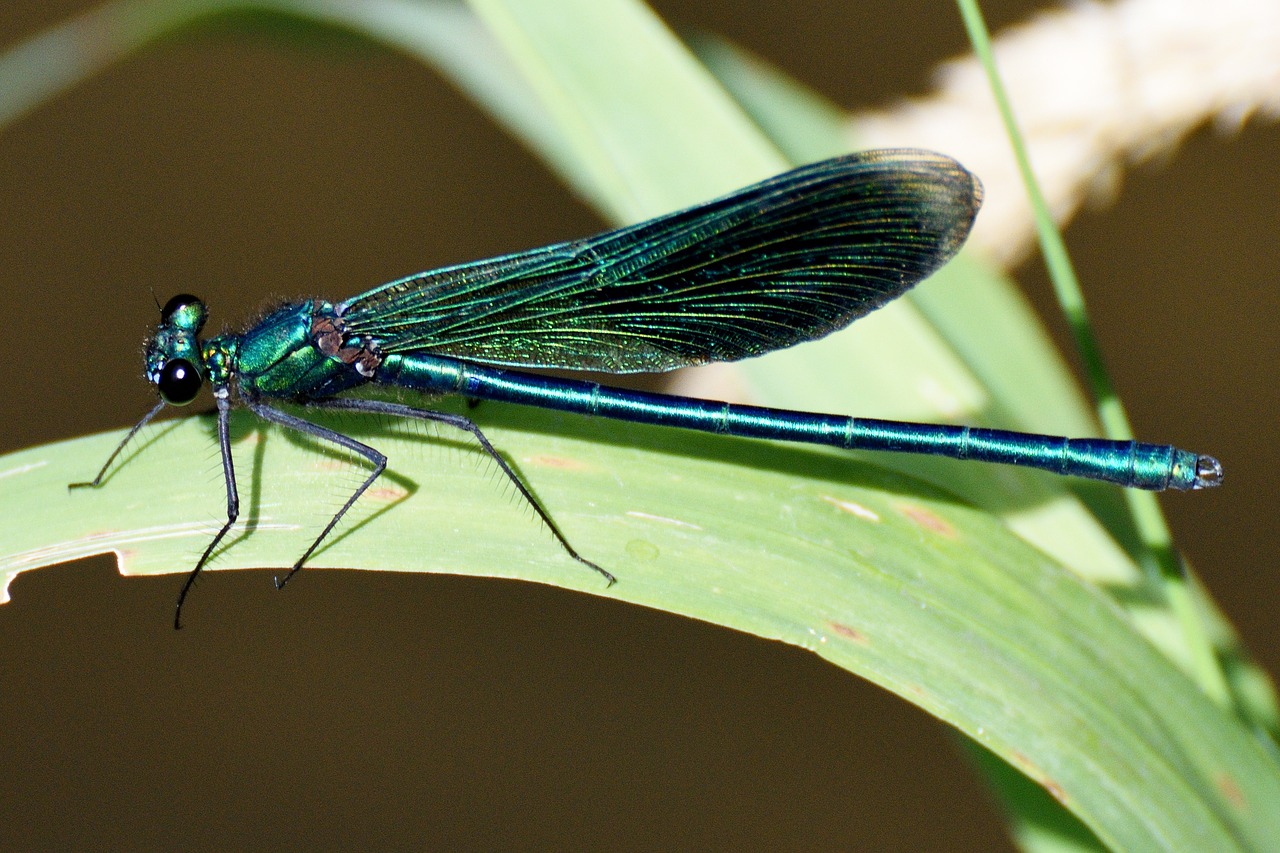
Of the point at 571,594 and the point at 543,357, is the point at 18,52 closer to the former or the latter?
the point at 543,357

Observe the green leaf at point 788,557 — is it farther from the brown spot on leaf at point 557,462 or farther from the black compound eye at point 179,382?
the black compound eye at point 179,382

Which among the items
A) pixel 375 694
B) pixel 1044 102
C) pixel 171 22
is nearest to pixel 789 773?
pixel 375 694

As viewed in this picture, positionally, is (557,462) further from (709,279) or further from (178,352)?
(178,352)

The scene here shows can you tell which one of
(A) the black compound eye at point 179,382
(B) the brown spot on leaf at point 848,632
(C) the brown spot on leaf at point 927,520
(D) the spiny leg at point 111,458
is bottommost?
(D) the spiny leg at point 111,458

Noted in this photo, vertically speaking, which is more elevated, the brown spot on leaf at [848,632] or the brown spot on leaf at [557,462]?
the brown spot on leaf at [557,462]

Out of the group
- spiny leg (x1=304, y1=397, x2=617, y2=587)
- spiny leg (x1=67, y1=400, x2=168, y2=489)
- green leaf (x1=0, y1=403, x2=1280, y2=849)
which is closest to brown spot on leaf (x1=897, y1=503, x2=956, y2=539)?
green leaf (x1=0, y1=403, x2=1280, y2=849)

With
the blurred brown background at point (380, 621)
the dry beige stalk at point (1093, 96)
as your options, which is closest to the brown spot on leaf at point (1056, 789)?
the dry beige stalk at point (1093, 96)

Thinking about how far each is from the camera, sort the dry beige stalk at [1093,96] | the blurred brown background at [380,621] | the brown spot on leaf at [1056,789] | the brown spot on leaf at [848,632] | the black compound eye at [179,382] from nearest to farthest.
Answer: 1. the brown spot on leaf at [1056,789]
2. the brown spot on leaf at [848,632]
3. the dry beige stalk at [1093,96]
4. the black compound eye at [179,382]
5. the blurred brown background at [380,621]

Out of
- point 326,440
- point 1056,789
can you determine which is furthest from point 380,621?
point 1056,789
